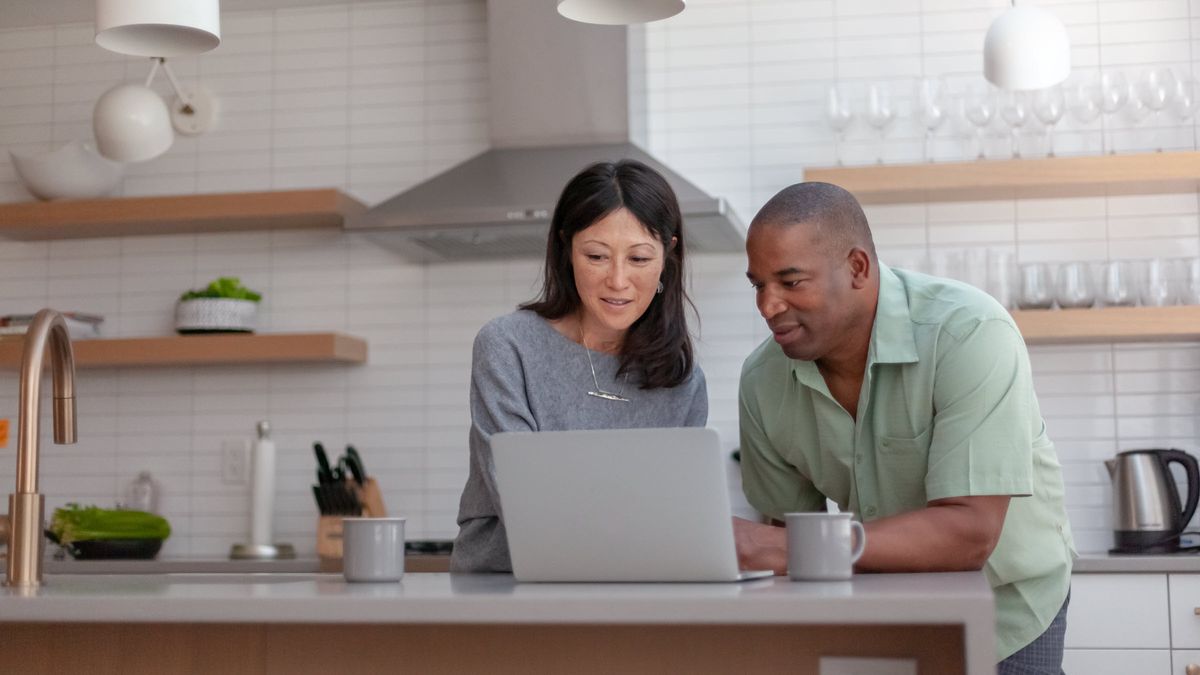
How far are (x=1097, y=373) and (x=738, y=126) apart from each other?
1.30 metres

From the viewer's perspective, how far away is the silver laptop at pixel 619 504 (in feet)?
4.84

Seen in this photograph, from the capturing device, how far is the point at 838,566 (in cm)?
151

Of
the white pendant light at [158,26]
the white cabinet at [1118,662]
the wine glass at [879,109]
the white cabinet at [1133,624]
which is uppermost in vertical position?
the wine glass at [879,109]

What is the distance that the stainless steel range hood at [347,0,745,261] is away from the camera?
384 centimetres

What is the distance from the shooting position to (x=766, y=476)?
221 cm

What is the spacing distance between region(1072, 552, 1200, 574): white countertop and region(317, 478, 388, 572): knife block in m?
2.00

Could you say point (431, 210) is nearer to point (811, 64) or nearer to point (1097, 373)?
point (811, 64)

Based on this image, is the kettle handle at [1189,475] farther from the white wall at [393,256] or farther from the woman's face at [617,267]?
the woman's face at [617,267]

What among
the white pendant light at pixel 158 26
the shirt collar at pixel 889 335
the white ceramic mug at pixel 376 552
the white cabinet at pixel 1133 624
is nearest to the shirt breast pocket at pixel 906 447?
the shirt collar at pixel 889 335

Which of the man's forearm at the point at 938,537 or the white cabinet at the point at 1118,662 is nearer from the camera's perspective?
the man's forearm at the point at 938,537

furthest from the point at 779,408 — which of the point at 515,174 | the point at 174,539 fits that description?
the point at 174,539

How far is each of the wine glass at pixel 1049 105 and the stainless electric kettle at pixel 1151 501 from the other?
942mm

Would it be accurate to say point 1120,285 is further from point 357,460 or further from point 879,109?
point 357,460

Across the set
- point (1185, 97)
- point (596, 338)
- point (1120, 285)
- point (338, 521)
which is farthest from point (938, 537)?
point (338, 521)
